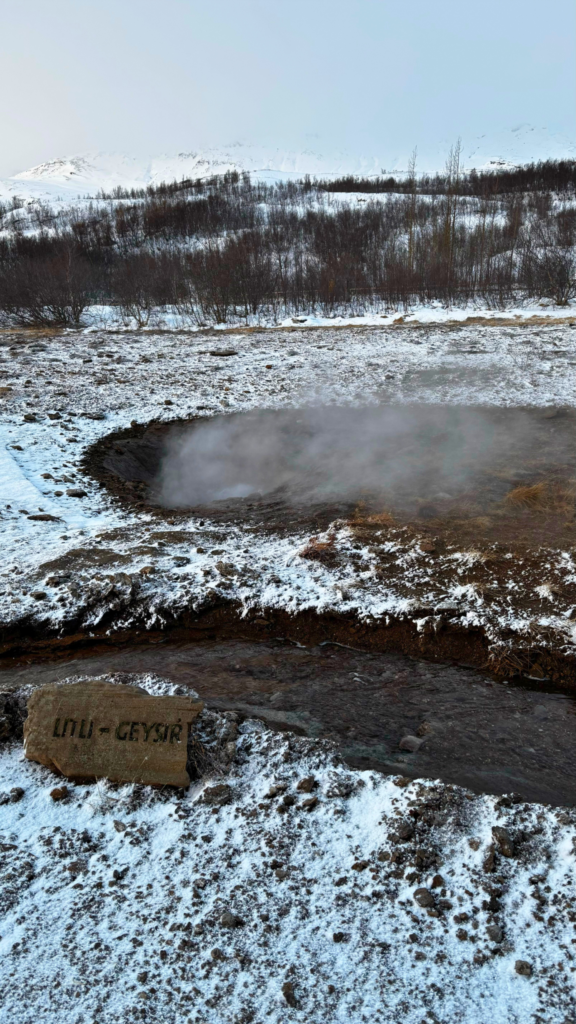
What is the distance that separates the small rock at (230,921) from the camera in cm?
252

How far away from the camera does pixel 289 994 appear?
7.42 feet

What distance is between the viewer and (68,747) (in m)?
3.31

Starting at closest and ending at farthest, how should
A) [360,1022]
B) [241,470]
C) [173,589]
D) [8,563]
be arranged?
[360,1022] → [173,589] → [8,563] → [241,470]

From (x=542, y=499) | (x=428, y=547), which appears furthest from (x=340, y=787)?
(x=542, y=499)

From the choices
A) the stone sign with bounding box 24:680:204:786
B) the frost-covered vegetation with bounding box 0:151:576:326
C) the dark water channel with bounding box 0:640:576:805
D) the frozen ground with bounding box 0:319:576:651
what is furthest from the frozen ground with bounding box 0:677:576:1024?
the frost-covered vegetation with bounding box 0:151:576:326

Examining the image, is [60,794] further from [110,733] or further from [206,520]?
[206,520]

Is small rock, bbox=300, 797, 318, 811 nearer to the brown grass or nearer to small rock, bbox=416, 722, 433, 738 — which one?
small rock, bbox=416, 722, 433, 738

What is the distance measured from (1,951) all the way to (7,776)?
99cm

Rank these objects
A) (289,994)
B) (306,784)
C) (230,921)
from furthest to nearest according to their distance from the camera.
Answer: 1. (306,784)
2. (230,921)
3. (289,994)

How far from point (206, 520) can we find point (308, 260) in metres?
27.0

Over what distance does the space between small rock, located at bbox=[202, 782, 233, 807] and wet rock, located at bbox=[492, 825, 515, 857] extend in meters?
1.38

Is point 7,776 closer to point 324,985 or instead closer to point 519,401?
point 324,985

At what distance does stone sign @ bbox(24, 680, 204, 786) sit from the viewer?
128 inches

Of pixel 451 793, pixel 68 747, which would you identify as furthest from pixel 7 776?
pixel 451 793
